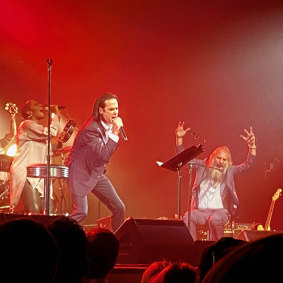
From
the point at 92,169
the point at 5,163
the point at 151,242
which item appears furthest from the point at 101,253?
the point at 5,163

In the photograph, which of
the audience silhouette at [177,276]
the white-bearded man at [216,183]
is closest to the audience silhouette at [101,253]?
the audience silhouette at [177,276]

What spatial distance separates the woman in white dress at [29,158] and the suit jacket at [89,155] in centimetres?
91

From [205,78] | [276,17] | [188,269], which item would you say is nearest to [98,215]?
[205,78]

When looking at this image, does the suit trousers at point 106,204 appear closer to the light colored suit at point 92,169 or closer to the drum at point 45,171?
the light colored suit at point 92,169

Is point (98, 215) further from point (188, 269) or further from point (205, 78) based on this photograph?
point (188, 269)

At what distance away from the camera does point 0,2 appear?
1333cm

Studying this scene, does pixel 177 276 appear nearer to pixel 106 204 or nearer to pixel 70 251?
pixel 70 251

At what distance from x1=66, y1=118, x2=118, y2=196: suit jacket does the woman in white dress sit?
908mm

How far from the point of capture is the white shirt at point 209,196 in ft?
39.9

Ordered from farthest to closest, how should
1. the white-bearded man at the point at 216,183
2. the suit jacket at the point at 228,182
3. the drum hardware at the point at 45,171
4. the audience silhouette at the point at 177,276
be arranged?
the suit jacket at the point at 228,182, the white-bearded man at the point at 216,183, the drum hardware at the point at 45,171, the audience silhouette at the point at 177,276

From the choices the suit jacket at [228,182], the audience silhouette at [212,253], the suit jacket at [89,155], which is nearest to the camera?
the audience silhouette at [212,253]

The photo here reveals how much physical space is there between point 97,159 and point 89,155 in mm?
147

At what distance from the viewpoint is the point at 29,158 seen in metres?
10.7

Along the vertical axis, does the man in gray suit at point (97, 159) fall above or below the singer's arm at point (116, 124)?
below
